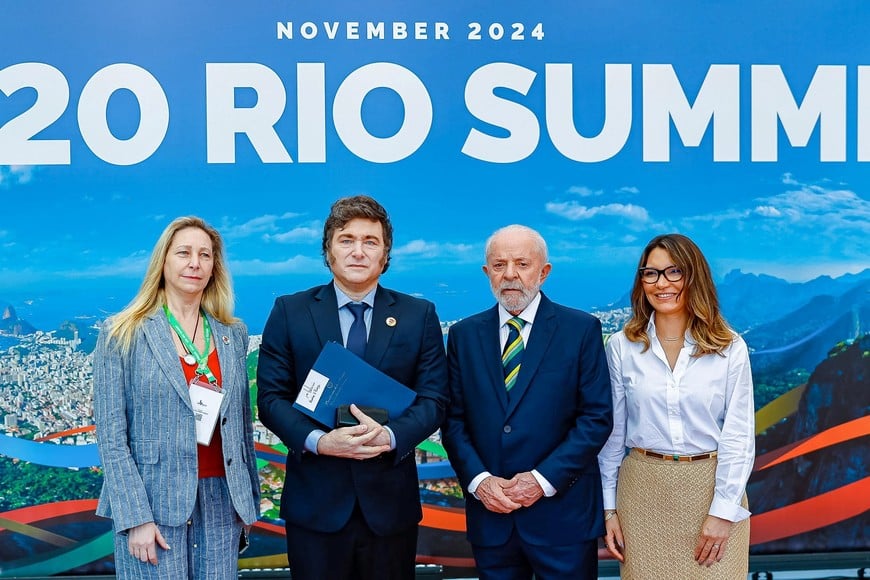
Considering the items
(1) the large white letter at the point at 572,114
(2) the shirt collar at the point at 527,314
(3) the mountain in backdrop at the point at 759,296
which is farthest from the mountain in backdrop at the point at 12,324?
(3) the mountain in backdrop at the point at 759,296

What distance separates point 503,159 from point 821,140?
1.56 m

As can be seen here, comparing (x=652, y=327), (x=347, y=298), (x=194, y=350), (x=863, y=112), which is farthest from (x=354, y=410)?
(x=863, y=112)

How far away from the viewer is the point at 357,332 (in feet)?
7.97

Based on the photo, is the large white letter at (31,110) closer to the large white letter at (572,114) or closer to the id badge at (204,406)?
the id badge at (204,406)

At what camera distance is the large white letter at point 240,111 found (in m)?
3.48

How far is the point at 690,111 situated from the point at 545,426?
1955mm

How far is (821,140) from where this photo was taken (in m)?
3.62

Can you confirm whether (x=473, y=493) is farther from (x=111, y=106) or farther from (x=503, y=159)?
(x=111, y=106)

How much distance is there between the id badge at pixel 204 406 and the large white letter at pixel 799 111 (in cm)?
277

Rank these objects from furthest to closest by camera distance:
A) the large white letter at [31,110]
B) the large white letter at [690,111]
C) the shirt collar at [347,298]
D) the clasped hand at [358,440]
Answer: the large white letter at [690,111] < the large white letter at [31,110] < the shirt collar at [347,298] < the clasped hand at [358,440]

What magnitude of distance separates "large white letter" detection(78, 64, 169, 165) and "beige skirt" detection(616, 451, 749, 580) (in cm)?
262

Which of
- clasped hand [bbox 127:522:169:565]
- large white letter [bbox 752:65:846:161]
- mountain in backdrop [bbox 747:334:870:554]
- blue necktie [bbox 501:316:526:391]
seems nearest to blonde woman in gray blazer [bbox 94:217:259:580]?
clasped hand [bbox 127:522:169:565]

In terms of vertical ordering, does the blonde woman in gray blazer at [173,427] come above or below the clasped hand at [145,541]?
above

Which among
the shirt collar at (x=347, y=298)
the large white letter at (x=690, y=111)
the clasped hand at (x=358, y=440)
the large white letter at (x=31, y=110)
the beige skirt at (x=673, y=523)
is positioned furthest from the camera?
the large white letter at (x=690, y=111)
